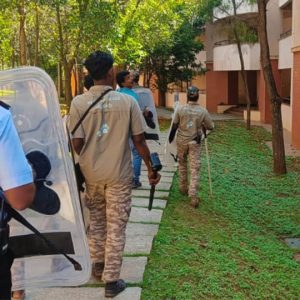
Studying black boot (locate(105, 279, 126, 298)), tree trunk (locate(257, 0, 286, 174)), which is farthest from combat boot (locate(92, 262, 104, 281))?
tree trunk (locate(257, 0, 286, 174))

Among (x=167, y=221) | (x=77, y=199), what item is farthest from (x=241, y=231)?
(x=77, y=199)

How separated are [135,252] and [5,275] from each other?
8.05 feet

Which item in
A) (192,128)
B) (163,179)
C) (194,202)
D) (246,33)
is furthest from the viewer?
(246,33)

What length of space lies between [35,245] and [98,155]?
0.96m

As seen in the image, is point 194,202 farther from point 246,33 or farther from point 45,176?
point 246,33

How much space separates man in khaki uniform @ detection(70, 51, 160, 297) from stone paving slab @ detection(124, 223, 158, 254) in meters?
0.98

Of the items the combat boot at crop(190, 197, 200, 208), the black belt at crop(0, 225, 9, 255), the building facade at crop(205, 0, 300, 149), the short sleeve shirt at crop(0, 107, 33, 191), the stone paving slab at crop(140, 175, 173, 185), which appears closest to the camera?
the short sleeve shirt at crop(0, 107, 33, 191)

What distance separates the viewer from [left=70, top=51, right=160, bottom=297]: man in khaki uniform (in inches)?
146

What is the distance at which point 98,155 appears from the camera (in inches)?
147

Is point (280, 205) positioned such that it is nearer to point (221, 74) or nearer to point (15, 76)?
point (15, 76)

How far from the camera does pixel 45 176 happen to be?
9.61 ft

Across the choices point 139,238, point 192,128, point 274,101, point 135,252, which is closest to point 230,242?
point 139,238

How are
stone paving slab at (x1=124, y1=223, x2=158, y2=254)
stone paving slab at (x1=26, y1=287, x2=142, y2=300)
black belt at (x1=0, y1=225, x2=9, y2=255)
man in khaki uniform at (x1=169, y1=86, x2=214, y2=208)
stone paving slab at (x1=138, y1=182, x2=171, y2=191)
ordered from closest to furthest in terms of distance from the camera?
black belt at (x1=0, y1=225, x2=9, y2=255) < stone paving slab at (x1=26, y1=287, x2=142, y2=300) < stone paving slab at (x1=124, y1=223, x2=158, y2=254) < man in khaki uniform at (x1=169, y1=86, x2=214, y2=208) < stone paving slab at (x1=138, y1=182, x2=171, y2=191)

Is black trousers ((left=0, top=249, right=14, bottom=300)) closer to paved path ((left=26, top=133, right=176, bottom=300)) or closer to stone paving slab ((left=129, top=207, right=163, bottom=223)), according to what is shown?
paved path ((left=26, top=133, right=176, bottom=300))
